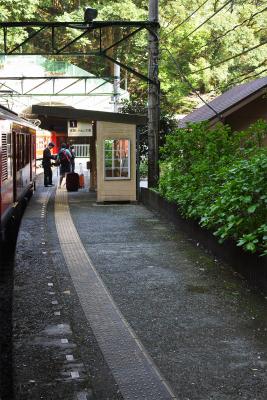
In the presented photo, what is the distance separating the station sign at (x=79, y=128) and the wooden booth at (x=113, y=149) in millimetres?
2125

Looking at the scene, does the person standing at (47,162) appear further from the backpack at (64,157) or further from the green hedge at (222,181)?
the green hedge at (222,181)

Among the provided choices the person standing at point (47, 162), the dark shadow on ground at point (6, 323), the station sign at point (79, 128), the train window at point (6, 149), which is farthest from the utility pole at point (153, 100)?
the dark shadow on ground at point (6, 323)

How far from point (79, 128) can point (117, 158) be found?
2.83 meters

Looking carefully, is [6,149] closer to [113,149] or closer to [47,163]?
[113,149]

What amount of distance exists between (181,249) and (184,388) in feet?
18.9

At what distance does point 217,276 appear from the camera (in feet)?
27.6

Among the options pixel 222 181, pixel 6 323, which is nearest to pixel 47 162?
pixel 222 181

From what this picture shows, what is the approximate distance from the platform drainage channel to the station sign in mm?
10093

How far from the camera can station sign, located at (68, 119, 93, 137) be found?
63.8ft

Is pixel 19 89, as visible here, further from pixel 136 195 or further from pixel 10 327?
pixel 10 327

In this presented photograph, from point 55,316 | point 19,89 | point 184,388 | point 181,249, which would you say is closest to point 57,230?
point 181,249

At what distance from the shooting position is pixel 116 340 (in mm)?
5824

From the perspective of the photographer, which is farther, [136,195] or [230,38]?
[230,38]

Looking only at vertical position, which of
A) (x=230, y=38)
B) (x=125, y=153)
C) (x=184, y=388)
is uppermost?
(x=230, y=38)
